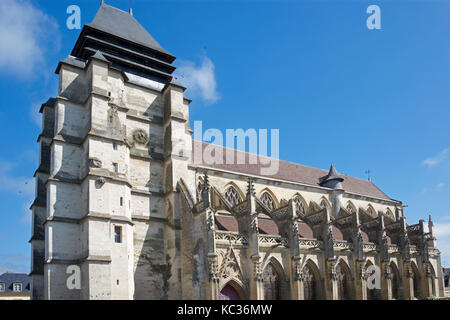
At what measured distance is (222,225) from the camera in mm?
21484

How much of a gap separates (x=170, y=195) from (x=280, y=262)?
6.44 meters

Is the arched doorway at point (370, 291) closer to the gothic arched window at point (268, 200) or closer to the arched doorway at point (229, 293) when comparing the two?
the gothic arched window at point (268, 200)

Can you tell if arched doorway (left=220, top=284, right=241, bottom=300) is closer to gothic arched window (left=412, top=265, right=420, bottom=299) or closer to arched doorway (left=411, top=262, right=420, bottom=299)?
arched doorway (left=411, top=262, right=420, bottom=299)

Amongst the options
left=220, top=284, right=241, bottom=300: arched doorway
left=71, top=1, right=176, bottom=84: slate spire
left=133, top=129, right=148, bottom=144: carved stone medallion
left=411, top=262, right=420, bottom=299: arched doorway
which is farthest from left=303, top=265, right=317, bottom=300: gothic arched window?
left=71, top=1, right=176, bottom=84: slate spire

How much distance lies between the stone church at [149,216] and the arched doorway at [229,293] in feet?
0.23

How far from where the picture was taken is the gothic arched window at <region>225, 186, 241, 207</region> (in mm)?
26539

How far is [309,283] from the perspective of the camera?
2258 cm

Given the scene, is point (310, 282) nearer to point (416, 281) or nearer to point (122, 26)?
point (416, 281)

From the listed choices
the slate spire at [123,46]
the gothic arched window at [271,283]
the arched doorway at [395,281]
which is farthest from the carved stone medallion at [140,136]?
the arched doorway at [395,281]

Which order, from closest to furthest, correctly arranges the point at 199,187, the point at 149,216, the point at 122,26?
the point at 149,216 → the point at 199,187 → the point at 122,26

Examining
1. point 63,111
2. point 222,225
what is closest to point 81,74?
point 63,111

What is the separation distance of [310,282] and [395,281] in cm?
770

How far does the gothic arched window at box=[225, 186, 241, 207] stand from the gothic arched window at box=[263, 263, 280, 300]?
243 inches

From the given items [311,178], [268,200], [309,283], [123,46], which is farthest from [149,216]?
[311,178]
